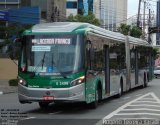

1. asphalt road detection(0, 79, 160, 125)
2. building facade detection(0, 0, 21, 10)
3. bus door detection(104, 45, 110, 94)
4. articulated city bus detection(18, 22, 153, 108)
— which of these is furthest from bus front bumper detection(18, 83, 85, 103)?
building facade detection(0, 0, 21, 10)

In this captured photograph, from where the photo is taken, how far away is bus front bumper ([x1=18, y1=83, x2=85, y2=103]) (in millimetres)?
18016

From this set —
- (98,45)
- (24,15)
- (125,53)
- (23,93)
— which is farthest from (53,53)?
(24,15)

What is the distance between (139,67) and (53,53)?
16.4 metres

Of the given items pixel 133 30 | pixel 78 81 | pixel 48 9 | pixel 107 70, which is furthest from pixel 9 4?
pixel 78 81

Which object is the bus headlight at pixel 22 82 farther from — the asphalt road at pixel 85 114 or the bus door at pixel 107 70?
the bus door at pixel 107 70

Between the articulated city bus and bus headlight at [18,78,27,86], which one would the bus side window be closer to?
the articulated city bus

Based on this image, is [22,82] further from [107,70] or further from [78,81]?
[107,70]

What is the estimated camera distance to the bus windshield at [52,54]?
60.2 ft

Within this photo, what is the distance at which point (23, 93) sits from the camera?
18.5 m

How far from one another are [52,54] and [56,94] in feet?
4.82

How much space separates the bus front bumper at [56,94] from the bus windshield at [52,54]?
0.61 metres

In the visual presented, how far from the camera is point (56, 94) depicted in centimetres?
1809

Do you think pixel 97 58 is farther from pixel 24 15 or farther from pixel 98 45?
pixel 24 15

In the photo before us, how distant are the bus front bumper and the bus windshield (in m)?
0.61
